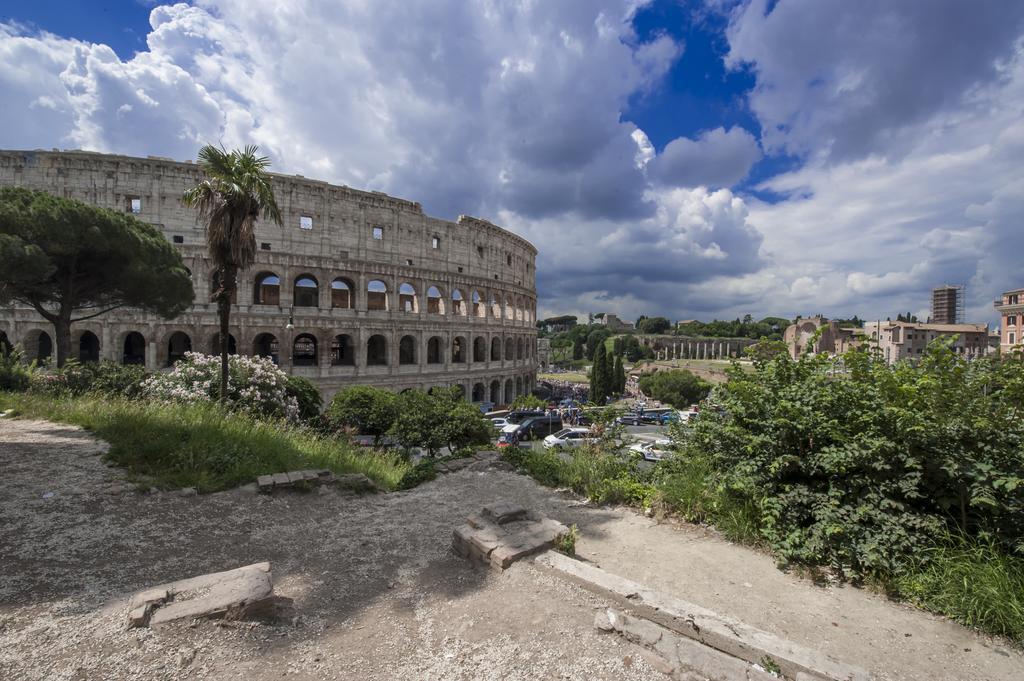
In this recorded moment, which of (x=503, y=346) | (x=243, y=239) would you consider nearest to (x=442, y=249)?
(x=503, y=346)

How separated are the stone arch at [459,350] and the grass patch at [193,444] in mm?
23582

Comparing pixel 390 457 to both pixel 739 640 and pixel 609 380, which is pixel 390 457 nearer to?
pixel 739 640

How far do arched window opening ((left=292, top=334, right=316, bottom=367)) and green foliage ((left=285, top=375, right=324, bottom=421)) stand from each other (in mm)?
13353

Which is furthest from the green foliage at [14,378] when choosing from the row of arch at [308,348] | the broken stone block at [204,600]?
the broken stone block at [204,600]

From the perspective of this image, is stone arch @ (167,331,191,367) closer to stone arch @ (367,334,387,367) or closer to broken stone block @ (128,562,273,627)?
stone arch @ (367,334,387,367)

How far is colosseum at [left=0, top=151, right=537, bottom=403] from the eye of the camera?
992 inches

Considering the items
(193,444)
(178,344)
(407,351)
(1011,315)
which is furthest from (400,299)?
(1011,315)

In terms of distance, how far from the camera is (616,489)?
7.07 m

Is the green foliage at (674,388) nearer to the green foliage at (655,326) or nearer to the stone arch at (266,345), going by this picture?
the stone arch at (266,345)

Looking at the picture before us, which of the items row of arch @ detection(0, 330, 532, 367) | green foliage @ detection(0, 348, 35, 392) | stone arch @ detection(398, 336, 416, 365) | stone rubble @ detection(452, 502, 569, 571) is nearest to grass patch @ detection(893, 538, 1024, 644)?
stone rubble @ detection(452, 502, 569, 571)

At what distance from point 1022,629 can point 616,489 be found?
14.1 feet

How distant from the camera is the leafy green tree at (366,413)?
1686 cm

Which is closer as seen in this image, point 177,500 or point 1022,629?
point 1022,629

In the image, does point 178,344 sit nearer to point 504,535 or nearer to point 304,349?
point 304,349
